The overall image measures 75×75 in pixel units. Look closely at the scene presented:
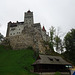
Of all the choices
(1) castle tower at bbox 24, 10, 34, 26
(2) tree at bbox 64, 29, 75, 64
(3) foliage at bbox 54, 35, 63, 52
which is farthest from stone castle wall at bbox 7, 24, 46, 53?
(2) tree at bbox 64, 29, 75, 64

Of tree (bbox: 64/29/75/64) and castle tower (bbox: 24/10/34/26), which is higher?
castle tower (bbox: 24/10/34/26)

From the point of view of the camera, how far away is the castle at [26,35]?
5786 centimetres

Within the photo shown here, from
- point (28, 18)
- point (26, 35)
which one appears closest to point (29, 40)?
point (26, 35)

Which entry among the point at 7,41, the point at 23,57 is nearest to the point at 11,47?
the point at 7,41

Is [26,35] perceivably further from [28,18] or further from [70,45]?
[70,45]

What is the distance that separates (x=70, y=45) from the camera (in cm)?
5738

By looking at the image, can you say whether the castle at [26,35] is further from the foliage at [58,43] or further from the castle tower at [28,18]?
the foliage at [58,43]

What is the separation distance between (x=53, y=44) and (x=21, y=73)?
1350 inches

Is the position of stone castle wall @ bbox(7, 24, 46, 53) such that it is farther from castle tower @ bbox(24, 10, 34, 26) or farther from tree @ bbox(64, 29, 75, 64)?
tree @ bbox(64, 29, 75, 64)

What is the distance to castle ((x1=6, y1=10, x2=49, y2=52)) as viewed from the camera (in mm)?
57862

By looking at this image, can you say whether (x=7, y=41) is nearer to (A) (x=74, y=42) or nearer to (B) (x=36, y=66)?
(B) (x=36, y=66)

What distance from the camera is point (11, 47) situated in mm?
59188

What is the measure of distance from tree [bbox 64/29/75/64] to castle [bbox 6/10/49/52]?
41.3 feet

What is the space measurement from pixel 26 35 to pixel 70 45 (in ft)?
80.4
